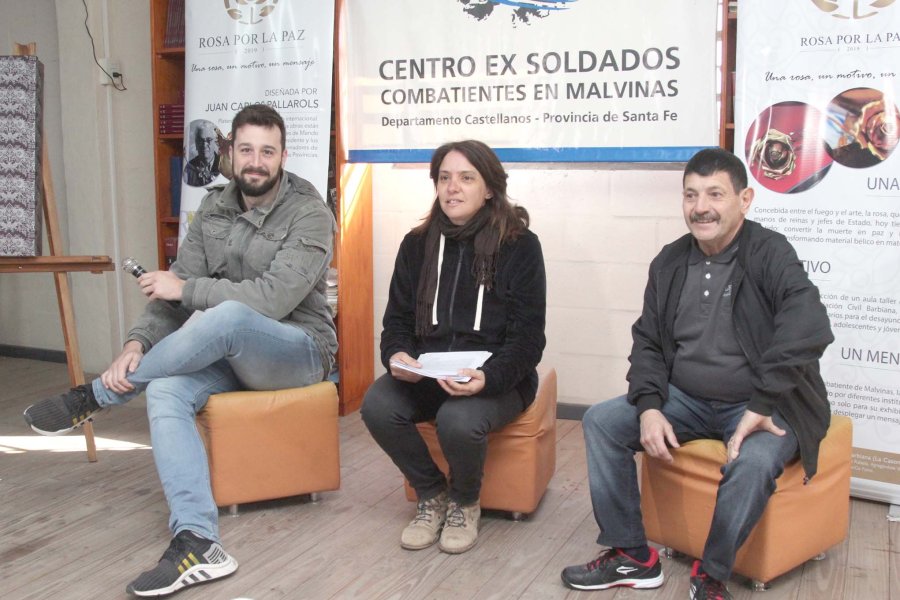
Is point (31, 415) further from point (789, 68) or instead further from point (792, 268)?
point (789, 68)

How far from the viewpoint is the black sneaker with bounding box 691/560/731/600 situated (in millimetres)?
2109

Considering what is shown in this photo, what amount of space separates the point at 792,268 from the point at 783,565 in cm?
74

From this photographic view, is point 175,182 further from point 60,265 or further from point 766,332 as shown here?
point 766,332

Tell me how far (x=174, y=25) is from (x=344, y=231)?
4.24ft

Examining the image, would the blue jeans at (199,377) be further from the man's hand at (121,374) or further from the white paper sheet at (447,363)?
the white paper sheet at (447,363)

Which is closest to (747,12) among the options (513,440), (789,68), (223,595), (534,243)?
(789,68)

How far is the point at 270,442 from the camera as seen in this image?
2.74 m

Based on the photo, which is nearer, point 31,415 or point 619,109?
point 31,415

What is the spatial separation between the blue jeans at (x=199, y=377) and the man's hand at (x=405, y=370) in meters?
0.33

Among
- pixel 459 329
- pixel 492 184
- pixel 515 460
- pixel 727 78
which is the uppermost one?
pixel 727 78

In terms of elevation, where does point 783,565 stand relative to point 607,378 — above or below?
below

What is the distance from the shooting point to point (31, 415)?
8.40 feet

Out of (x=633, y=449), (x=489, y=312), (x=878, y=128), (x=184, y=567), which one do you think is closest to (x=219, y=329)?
(x=184, y=567)

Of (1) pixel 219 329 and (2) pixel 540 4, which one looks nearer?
(1) pixel 219 329
